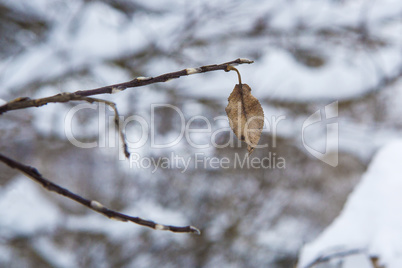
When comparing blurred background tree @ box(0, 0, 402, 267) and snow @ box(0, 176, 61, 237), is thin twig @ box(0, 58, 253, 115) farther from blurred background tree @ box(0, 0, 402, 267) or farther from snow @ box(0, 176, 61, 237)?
snow @ box(0, 176, 61, 237)

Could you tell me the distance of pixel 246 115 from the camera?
0.38 m

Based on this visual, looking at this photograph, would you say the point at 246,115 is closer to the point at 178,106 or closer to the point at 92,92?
the point at 92,92

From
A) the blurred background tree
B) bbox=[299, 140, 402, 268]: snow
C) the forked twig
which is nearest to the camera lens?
the forked twig

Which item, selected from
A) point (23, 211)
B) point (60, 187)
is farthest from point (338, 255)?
point (23, 211)

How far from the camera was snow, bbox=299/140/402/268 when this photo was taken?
0.76m

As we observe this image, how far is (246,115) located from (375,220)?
647 mm

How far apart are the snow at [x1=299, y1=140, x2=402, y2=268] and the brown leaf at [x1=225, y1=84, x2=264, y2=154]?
553 millimetres

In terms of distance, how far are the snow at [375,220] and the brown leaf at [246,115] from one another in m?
0.55

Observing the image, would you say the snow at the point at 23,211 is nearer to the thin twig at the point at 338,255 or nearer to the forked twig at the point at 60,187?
the thin twig at the point at 338,255

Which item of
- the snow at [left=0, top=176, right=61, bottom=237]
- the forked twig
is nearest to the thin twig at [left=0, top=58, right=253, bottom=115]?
the forked twig

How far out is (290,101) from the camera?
238 cm

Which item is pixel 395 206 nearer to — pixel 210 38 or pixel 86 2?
pixel 210 38

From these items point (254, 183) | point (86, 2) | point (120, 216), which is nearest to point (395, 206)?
point (120, 216)

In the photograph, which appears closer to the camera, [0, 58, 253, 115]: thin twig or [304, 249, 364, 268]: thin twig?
[0, 58, 253, 115]: thin twig
